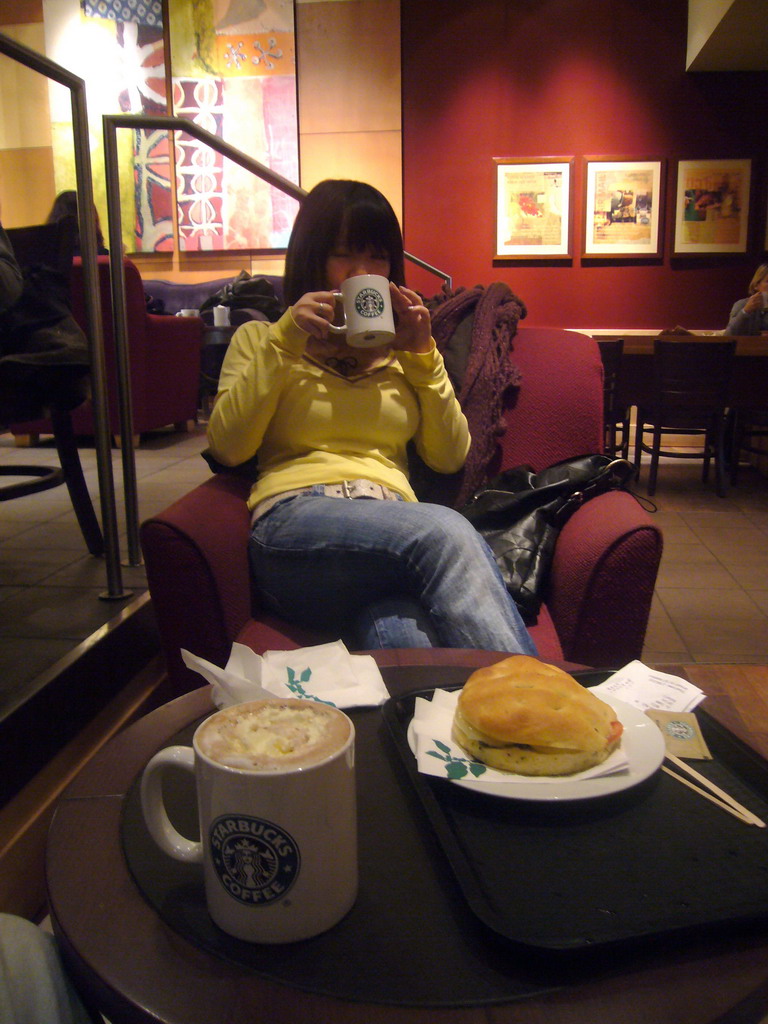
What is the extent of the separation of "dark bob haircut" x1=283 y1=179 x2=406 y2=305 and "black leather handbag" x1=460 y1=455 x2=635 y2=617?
551 millimetres

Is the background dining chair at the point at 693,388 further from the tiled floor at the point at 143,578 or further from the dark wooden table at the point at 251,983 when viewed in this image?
the dark wooden table at the point at 251,983

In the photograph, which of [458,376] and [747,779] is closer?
[747,779]

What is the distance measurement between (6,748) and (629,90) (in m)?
6.13

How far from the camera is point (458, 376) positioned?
181cm

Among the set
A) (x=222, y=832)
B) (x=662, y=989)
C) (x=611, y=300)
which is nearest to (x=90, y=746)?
(x=222, y=832)

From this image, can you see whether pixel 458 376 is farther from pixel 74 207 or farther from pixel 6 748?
pixel 6 748

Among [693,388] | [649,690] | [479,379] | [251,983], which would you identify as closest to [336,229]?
[479,379]

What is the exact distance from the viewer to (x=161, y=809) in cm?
51

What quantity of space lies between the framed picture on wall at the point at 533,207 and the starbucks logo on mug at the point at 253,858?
595 cm

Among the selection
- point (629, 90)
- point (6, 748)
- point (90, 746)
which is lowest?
point (90, 746)

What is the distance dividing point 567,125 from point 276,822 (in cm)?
626

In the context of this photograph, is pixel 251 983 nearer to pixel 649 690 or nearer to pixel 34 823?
pixel 649 690

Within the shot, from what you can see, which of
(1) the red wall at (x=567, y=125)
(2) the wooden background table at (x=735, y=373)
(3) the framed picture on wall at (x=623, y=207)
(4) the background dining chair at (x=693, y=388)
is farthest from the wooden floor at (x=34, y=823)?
(3) the framed picture on wall at (x=623, y=207)

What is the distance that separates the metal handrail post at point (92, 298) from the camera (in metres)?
1.49
